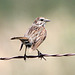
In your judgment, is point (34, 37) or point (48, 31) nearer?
point (34, 37)

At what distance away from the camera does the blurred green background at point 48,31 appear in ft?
27.2

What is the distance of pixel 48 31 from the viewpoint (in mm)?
9133

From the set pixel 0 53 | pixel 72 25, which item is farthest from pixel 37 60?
pixel 72 25

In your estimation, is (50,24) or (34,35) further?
(50,24)

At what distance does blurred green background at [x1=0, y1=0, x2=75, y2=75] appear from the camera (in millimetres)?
8305

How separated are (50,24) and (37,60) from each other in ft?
4.31

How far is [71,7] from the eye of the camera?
10414 millimetres

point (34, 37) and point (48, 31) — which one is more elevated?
point (48, 31)

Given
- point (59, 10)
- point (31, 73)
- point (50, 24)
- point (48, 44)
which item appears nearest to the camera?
point (31, 73)

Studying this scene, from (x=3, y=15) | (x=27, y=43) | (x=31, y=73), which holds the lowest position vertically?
(x=31, y=73)

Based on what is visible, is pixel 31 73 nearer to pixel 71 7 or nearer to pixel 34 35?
pixel 34 35

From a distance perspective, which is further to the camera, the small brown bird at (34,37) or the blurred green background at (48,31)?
the blurred green background at (48,31)

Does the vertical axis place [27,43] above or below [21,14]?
below

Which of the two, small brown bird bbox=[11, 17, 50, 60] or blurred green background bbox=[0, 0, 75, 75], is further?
blurred green background bbox=[0, 0, 75, 75]
